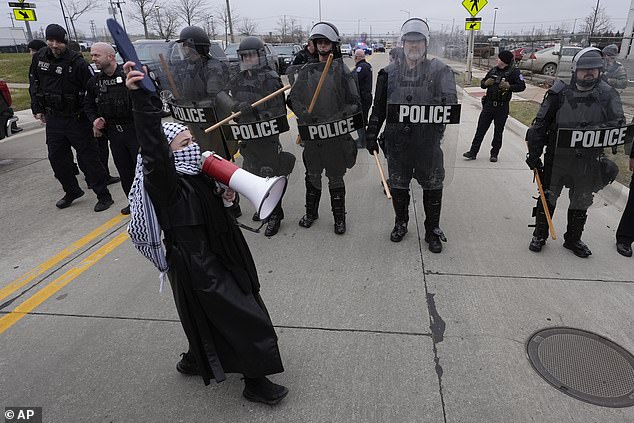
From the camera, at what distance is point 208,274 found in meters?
2.03

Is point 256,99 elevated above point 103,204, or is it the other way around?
point 256,99

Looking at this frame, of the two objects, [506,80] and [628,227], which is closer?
[628,227]

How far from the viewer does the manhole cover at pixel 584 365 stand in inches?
93.8

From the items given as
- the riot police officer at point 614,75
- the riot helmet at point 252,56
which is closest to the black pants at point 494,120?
→ the riot police officer at point 614,75

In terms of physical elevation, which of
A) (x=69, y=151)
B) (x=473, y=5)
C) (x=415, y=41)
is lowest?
(x=69, y=151)

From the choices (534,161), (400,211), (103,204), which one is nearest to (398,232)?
(400,211)

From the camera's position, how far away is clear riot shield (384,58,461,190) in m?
3.56

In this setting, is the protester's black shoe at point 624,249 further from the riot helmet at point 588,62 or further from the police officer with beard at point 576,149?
the riot helmet at point 588,62

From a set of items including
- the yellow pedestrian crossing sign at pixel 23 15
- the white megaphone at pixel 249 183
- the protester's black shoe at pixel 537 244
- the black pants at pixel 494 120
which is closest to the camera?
the white megaphone at pixel 249 183

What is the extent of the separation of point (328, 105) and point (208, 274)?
2479mm

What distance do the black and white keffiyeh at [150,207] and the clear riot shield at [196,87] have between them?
2535 millimetres

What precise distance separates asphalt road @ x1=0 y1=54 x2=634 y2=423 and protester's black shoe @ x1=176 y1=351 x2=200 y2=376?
0.08 meters

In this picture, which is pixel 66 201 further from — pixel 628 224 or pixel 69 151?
pixel 628 224

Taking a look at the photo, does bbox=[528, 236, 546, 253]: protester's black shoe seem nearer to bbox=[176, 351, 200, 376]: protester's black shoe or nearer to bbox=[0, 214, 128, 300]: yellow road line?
bbox=[176, 351, 200, 376]: protester's black shoe
